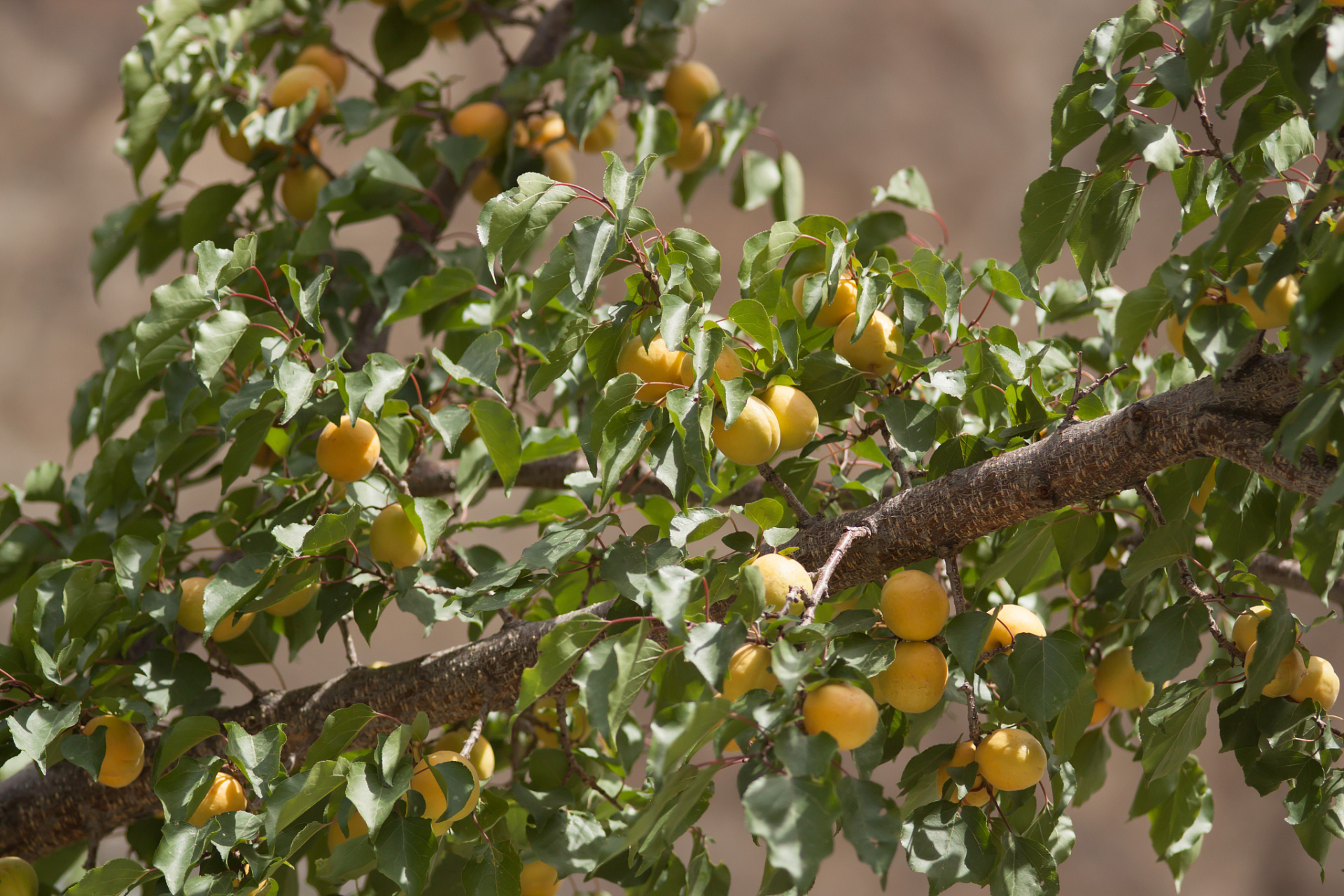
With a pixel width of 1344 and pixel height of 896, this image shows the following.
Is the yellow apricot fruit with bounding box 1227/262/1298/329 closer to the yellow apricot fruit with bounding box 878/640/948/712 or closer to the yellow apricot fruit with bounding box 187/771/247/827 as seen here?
the yellow apricot fruit with bounding box 878/640/948/712

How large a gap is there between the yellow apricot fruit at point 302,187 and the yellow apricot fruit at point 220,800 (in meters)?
0.66

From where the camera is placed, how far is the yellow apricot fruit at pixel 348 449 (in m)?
0.68

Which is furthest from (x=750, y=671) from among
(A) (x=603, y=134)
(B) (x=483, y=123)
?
(A) (x=603, y=134)

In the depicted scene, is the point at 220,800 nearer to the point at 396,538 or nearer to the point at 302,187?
the point at 396,538

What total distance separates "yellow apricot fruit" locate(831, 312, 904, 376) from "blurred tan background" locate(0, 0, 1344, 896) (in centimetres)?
164

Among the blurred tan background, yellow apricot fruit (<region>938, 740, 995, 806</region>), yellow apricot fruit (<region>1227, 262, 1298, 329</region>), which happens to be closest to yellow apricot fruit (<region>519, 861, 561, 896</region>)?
yellow apricot fruit (<region>938, 740, 995, 806</region>)

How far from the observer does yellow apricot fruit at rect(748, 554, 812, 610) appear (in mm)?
518

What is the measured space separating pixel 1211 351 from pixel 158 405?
33.3 inches

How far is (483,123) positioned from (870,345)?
0.62 meters

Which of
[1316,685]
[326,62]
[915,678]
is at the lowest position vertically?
[1316,685]

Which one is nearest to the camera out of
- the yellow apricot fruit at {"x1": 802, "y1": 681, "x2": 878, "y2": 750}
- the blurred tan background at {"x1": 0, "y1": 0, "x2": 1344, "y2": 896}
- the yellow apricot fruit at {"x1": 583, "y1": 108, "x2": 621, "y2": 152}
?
the yellow apricot fruit at {"x1": 802, "y1": 681, "x2": 878, "y2": 750}

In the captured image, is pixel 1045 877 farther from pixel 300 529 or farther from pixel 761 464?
pixel 300 529

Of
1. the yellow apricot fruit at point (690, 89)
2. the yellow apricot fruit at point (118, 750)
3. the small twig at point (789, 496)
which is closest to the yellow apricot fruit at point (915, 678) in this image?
the small twig at point (789, 496)

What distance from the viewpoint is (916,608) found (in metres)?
0.55
